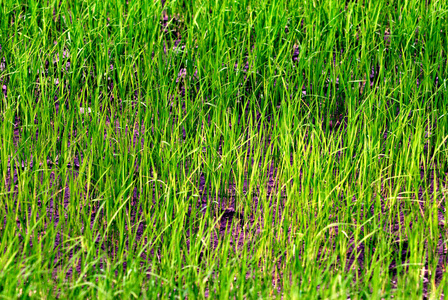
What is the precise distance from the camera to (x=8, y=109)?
2408 mm

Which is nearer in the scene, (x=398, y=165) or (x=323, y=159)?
(x=323, y=159)

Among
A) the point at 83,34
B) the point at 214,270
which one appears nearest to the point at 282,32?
the point at 83,34

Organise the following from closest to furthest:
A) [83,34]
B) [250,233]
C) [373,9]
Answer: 1. [250,233]
2. [83,34]
3. [373,9]

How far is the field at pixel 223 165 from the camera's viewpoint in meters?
1.75

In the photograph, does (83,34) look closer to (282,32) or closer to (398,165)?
(282,32)

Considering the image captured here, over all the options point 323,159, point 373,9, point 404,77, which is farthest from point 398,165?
point 373,9

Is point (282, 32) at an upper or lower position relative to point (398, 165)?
upper

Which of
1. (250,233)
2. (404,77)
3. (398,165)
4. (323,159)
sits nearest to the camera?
(250,233)

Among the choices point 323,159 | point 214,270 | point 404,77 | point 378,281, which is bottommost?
point 214,270

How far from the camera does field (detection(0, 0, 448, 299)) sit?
1746mm

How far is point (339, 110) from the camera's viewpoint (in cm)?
280

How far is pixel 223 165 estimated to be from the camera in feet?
7.15

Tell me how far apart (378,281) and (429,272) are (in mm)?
260

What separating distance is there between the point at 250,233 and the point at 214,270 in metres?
0.22
